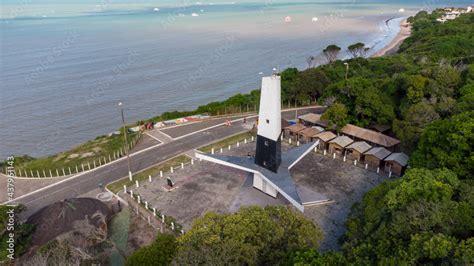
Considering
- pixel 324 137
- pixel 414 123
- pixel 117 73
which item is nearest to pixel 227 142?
pixel 324 137

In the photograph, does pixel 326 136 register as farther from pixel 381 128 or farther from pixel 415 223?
pixel 415 223

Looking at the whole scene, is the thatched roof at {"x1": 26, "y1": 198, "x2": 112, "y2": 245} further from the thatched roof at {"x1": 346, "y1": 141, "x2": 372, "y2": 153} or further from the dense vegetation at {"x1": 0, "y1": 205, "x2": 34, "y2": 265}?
the thatched roof at {"x1": 346, "y1": 141, "x2": 372, "y2": 153}

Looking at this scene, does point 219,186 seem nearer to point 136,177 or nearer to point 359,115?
point 136,177

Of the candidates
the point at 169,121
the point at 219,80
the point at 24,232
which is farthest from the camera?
the point at 219,80

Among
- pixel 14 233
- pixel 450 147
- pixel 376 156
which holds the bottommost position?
pixel 14 233

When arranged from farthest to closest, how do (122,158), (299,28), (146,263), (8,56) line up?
1. (299,28)
2. (8,56)
3. (122,158)
4. (146,263)

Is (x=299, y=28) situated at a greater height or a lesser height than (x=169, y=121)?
greater

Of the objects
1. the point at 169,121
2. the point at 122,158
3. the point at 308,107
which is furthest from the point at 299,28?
the point at 122,158
